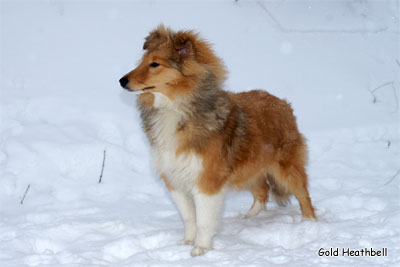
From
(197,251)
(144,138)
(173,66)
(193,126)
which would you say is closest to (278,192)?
(197,251)

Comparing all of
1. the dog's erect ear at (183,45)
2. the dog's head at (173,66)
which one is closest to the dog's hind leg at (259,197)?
the dog's head at (173,66)

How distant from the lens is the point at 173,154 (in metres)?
3.95

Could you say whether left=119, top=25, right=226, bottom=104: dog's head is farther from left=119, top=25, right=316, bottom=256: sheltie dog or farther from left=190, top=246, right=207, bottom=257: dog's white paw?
left=190, top=246, right=207, bottom=257: dog's white paw

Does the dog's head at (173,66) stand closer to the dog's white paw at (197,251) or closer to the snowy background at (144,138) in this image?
the dog's white paw at (197,251)

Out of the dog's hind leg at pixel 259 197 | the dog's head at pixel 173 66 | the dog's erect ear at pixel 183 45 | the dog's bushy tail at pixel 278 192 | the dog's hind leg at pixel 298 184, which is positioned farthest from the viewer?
the dog's hind leg at pixel 259 197

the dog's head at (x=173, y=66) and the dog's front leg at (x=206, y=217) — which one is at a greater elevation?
the dog's head at (x=173, y=66)

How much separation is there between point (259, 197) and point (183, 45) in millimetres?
2031

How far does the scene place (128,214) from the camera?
507 cm

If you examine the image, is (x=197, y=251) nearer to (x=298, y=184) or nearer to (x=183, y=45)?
(x=298, y=184)

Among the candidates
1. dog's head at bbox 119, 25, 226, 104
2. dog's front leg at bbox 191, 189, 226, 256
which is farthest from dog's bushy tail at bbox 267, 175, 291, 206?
dog's head at bbox 119, 25, 226, 104

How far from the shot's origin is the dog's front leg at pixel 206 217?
3979 millimetres

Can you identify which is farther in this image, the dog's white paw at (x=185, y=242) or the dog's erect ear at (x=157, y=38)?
the dog's white paw at (x=185, y=242)

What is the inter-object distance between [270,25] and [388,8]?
2.86 m

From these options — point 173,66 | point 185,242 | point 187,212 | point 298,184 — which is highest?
point 173,66
